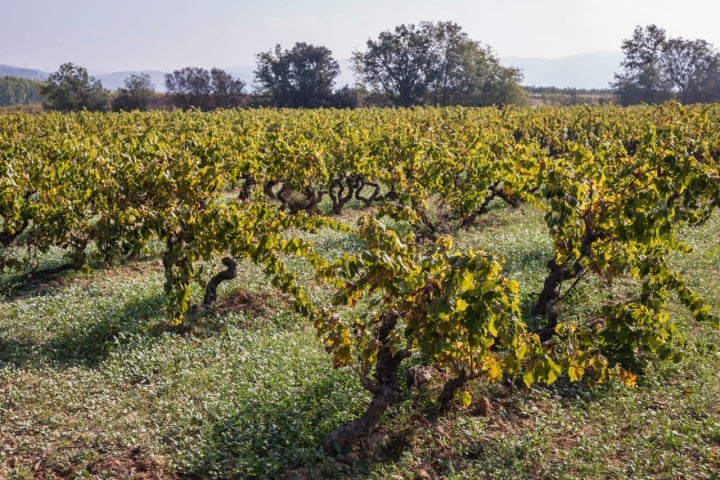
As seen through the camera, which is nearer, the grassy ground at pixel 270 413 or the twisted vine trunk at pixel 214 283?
the grassy ground at pixel 270 413

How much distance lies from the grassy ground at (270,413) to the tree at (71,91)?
5472cm

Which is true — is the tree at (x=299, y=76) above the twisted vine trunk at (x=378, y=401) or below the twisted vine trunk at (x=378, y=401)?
above

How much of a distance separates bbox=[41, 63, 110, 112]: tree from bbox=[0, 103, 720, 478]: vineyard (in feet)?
158

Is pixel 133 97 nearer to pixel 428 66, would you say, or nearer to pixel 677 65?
pixel 428 66

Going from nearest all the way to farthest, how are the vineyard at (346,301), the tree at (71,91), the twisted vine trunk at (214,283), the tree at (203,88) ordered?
Result: the vineyard at (346,301) < the twisted vine trunk at (214,283) < the tree at (71,91) < the tree at (203,88)

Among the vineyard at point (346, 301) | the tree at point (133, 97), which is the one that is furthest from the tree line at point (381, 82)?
the vineyard at point (346, 301)

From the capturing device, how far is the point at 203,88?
2685 inches

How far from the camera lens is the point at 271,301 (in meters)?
11.0

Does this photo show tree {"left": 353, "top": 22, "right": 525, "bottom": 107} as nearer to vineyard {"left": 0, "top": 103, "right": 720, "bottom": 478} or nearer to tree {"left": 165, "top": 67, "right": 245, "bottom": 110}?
tree {"left": 165, "top": 67, "right": 245, "bottom": 110}

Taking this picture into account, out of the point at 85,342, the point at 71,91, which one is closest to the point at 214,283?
the point at 85,342

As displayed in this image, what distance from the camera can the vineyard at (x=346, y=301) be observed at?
21.0 ft

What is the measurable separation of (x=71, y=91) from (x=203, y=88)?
45.7ft

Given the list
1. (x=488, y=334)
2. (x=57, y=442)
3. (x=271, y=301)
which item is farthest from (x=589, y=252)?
(x=57, y=442)

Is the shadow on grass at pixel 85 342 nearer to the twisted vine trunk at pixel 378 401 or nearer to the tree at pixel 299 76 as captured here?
the twisted vine trunk at pixel 378 401
